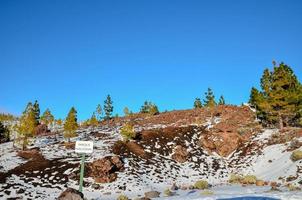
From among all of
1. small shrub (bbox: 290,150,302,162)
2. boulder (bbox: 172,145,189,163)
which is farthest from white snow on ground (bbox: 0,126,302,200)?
boulder (bbox: 172,145,189,163)

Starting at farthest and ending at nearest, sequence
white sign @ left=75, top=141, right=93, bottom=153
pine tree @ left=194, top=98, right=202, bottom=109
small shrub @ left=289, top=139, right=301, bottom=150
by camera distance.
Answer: pine tree @ left=194, top=98, right=202, bottom=109 < small shrub @ left=289, top=139, right=301, bottom=150 < white sign @ left=75, top=141, right=93, bottom=153

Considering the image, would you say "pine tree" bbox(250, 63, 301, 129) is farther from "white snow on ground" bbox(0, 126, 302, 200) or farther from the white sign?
the white sign

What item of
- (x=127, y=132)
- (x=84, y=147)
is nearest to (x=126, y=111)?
(x=127, y=132)

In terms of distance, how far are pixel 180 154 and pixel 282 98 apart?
18.0 metres

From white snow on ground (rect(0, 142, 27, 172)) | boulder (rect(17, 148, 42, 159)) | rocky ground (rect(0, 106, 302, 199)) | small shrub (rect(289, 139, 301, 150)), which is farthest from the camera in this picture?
boulder (rect(17, 148, 42, 159))

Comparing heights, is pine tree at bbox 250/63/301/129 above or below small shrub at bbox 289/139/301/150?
above

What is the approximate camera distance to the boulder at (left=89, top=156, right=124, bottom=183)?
3691 cm

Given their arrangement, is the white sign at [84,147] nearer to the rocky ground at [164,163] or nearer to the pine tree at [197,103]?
the rocky ground at [164,163]

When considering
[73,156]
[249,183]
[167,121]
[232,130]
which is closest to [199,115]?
[167,121]

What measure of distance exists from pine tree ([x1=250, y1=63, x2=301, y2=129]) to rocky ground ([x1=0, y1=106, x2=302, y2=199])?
119 inches

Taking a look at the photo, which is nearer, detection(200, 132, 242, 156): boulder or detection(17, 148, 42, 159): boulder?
detection(17, 148, 42, 159): boulder

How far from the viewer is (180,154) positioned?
47.2 m

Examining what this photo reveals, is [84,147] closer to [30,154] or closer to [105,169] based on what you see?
[105,169]

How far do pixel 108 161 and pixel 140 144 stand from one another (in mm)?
11959
